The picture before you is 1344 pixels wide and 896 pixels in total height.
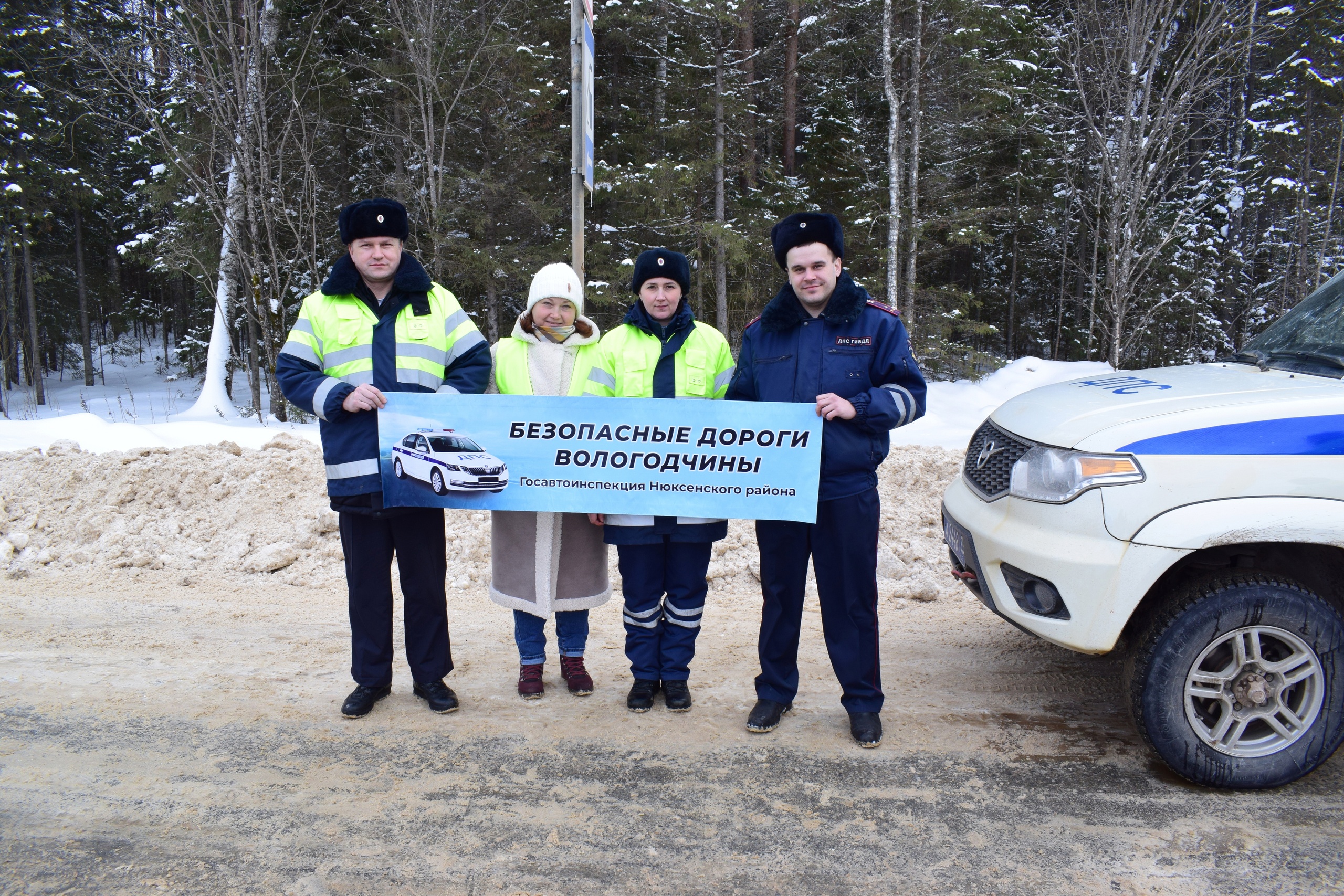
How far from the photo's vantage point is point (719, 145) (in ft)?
56.4

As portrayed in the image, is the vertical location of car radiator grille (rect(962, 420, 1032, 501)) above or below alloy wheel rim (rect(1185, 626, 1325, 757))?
above

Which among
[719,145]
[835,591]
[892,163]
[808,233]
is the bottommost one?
[835,591]

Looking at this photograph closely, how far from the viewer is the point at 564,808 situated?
123 inches

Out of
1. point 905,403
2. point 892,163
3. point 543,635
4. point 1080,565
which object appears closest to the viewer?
point 1080,565

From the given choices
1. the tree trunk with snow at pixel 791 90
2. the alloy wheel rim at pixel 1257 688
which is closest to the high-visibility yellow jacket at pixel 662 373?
the alloy wheel rim at pixel 1257 688

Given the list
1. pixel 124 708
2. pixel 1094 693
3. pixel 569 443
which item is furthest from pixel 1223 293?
pixel 124 708

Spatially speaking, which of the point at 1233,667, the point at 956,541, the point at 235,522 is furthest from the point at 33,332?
the point at 1233,667

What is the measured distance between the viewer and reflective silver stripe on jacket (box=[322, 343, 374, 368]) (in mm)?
3914

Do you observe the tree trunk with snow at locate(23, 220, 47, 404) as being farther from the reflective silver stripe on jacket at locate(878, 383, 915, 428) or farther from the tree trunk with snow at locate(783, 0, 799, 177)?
the reflective silver stripe on jacket at locate(878, 383, 915, 428)

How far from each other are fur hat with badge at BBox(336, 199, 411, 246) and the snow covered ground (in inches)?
171

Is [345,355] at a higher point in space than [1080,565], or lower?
higher

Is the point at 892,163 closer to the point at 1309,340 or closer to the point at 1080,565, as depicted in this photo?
the point at 1309,340

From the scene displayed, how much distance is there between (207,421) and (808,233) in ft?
47.9

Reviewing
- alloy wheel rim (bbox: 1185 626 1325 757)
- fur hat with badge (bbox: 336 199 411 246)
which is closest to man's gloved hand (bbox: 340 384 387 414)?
fur hat with badge (bbox: 336 199 411 246)
